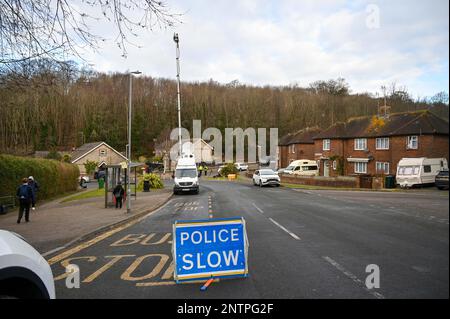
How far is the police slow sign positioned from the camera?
217 inches

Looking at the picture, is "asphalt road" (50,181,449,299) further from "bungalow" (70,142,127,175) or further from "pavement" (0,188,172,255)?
"bungalow" (70,142,127,175)

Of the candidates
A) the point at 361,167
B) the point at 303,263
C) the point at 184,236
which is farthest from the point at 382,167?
the point at 184,236

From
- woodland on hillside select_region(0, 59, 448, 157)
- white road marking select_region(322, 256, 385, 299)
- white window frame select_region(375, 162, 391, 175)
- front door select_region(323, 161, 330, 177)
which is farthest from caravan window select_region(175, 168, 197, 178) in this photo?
front door select_region(323, 161, 330, 177)

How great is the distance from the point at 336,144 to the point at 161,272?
40822 millimetres

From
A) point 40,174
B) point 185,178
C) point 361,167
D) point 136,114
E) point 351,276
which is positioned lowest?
point 351,276

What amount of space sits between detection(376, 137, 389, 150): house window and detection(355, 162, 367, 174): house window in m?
3.00

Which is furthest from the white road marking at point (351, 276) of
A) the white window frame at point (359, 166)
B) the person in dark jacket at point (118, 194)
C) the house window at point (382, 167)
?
the white window frame at point (359, 166)

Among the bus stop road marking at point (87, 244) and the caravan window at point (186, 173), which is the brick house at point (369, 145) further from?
the bus stop road marking at point (87, 244)

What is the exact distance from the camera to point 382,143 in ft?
120

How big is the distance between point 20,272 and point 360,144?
135 feet

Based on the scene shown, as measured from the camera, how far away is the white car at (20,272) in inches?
109

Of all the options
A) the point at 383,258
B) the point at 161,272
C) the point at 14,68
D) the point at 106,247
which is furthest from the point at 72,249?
the point at 383,258

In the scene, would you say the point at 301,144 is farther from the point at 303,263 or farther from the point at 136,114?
the point at 303,263
